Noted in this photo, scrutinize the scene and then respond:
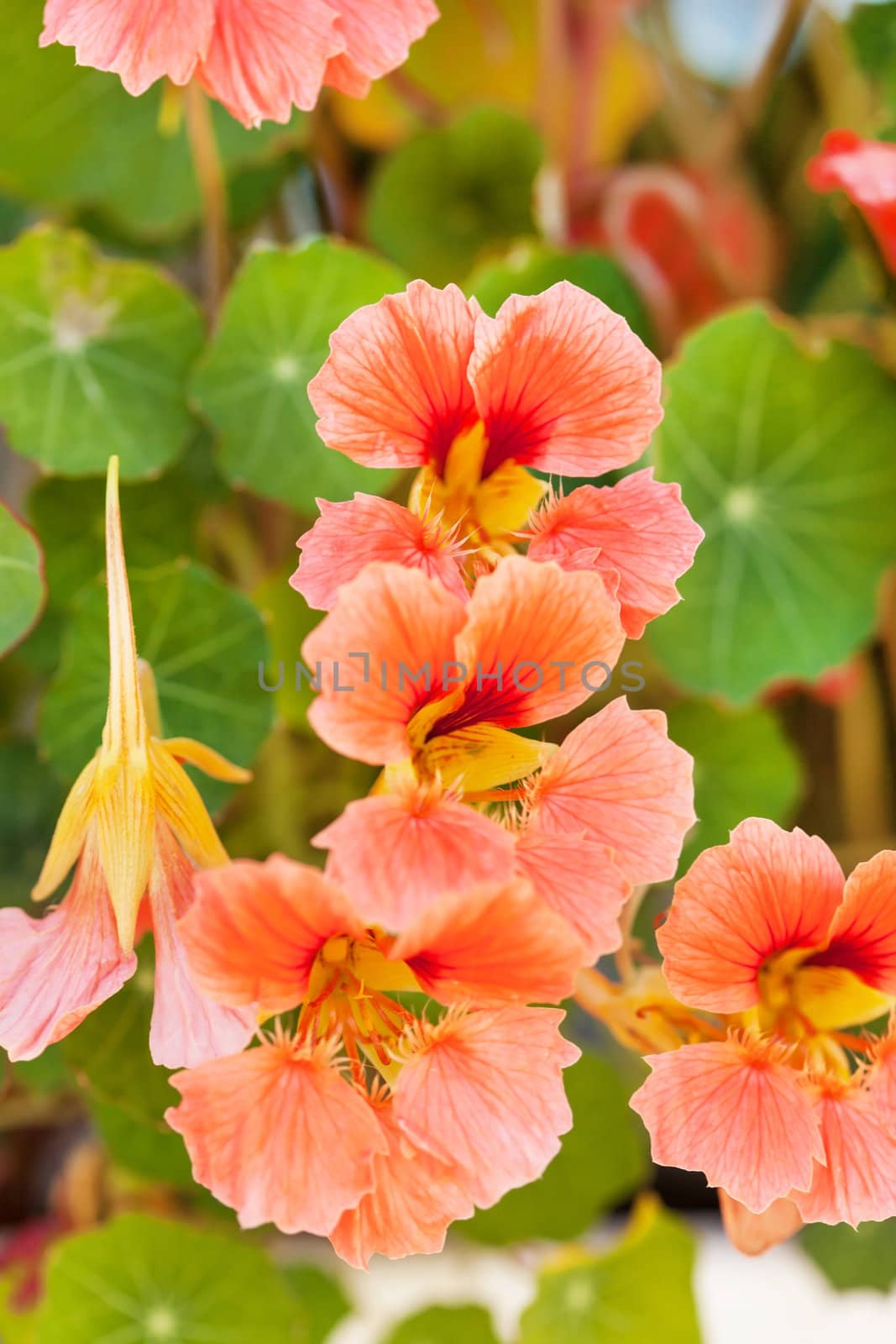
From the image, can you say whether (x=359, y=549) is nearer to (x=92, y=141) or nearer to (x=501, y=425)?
(x=501, y=425)

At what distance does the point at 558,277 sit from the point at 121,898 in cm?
40

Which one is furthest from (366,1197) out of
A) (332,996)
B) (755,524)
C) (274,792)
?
(755,524)

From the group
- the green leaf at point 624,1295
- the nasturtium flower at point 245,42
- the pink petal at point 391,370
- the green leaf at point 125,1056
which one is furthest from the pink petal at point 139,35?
the green leaf at point 624,1295

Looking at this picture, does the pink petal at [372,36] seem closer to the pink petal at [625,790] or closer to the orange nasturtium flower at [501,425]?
the orange nasturtium flower at [501,425]

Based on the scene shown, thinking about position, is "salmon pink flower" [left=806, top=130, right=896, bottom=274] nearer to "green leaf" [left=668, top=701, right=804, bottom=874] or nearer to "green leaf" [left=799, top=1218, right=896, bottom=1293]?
"green leaf" [left=668, top=701, right=804, bottom=874]

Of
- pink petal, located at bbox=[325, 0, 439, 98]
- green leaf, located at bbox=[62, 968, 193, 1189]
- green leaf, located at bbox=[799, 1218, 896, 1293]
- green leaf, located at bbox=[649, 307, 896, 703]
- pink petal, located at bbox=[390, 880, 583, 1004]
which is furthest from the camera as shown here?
green leaf, located at bbox=[799, 1218, 896, 1293]

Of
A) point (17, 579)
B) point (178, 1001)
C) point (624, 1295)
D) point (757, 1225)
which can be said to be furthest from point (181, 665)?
point (624, 1295)

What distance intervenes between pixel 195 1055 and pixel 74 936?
60 millimetres

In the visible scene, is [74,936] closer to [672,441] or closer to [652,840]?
[652,840]

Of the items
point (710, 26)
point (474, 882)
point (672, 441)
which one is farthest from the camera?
point (710, 26)

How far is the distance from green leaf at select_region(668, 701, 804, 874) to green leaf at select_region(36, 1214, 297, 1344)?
0.37m

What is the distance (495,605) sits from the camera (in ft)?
0.92

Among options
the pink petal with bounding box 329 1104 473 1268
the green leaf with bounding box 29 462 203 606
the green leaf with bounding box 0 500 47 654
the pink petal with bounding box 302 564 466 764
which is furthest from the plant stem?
the pink petal with bounding box 329 1104 473 1268

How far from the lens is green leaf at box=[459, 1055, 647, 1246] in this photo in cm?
62
